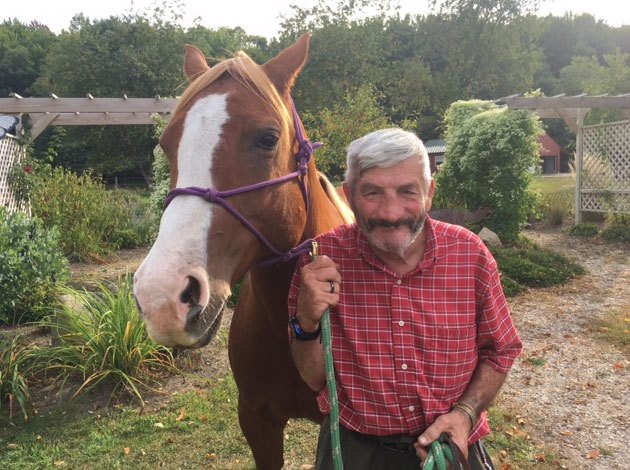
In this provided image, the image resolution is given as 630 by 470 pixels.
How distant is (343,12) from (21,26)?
33767mm

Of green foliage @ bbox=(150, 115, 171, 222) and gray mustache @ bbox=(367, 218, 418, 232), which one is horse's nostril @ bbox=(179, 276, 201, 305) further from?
green foliage @ bbox=(150, 115, 171, 222)

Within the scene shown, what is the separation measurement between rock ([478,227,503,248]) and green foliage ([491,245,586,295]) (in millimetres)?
453

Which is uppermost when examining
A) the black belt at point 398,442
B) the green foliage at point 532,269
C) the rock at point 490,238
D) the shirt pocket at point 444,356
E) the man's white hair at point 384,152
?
the man's white hair at point 384,152

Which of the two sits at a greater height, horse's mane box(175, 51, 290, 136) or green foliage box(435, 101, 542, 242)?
horse's mane box(175, 51, 290, 136)

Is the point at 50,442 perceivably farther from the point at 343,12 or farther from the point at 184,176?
the point at 343,12

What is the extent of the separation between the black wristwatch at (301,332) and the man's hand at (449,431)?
433 millimetres

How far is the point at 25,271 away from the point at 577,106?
11106mm

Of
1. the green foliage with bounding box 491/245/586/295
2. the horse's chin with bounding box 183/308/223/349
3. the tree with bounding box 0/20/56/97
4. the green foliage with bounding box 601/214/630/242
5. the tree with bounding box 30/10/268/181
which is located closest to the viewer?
the horse's chin with bounding box 183/308/223/349

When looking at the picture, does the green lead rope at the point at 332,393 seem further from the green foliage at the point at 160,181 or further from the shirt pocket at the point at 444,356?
the green foliage at the point at 160,181

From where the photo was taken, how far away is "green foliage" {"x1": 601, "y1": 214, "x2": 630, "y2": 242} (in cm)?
1009

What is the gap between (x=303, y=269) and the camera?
1430mm

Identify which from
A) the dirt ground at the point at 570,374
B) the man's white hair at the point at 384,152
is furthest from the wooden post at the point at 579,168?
the man's white hair at the point at 384,152

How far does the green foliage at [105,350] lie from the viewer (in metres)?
3.98

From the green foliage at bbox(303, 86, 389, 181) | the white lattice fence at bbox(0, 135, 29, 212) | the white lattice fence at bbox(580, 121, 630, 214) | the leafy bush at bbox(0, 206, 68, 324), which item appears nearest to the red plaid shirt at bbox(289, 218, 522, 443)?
the leafy bush at bbox(0, 206, 68, 324)
